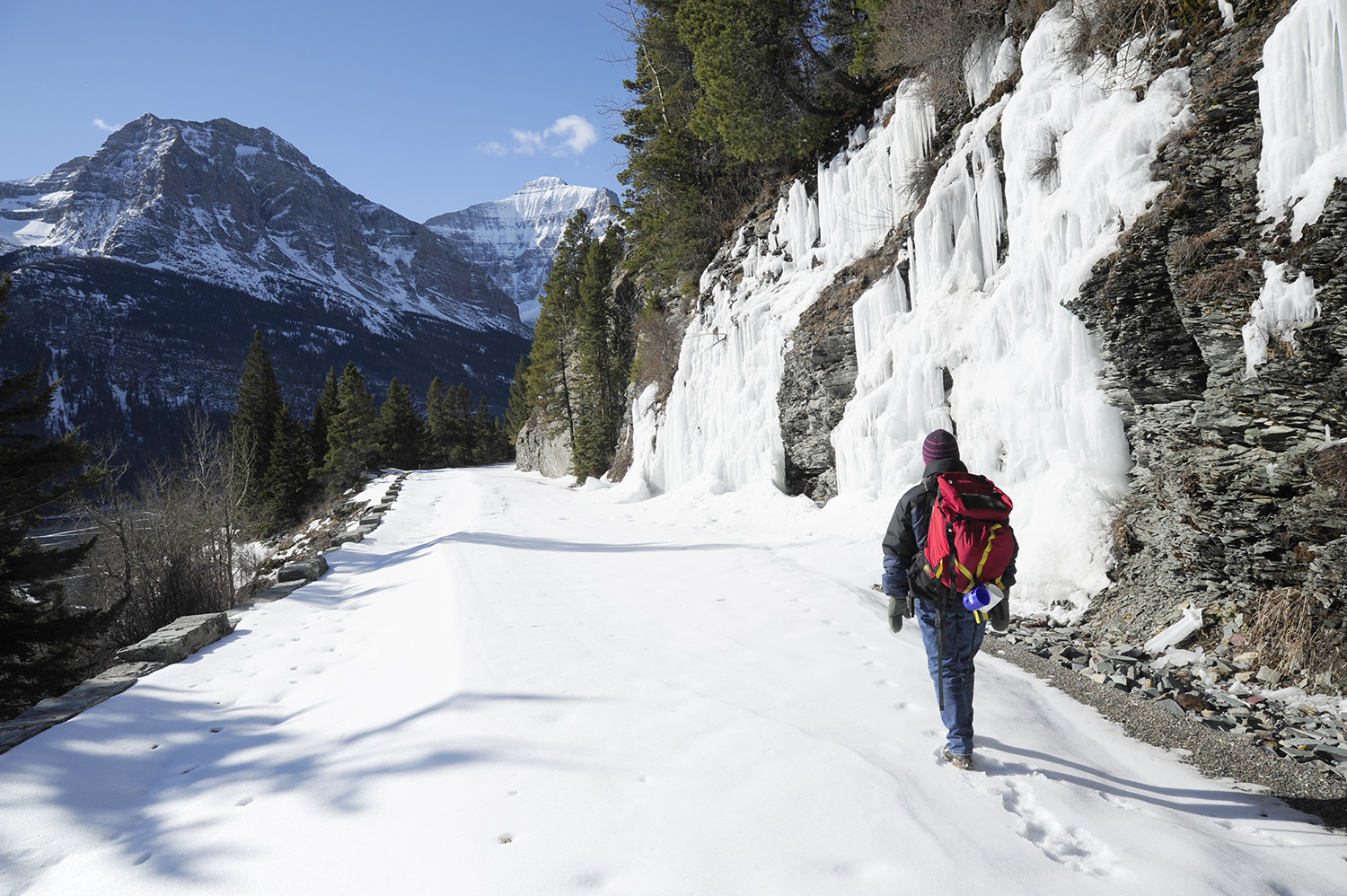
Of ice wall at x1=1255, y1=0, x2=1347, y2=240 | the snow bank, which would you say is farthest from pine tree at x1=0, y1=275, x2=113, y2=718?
ice wall at x1=1255, y1=0, x2=1347, y2=240

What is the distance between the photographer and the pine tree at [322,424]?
39594 mm

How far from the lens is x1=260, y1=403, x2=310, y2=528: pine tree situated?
107 ft

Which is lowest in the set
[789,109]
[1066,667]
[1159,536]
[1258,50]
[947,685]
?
[1066,667]

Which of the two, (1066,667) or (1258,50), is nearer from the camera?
(1066,667)

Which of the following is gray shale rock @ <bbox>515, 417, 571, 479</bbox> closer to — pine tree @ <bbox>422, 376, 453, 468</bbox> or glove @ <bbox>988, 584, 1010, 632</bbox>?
pine tree @ <bbox>422, 376, 453, 468</bbox>

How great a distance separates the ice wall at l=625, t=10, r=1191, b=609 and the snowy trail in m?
2.55

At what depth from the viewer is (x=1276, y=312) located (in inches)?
171

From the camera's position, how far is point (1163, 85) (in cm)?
Answer: 550

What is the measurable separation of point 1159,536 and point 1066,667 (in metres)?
1.63

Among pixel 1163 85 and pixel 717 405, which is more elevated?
pixel 1163 85

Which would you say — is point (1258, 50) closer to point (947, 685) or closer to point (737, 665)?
point (947, 685)

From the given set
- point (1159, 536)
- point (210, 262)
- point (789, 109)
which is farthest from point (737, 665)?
point (210, 262)

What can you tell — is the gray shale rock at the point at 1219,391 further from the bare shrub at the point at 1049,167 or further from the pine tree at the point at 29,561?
the pine tree at the point at 29,561

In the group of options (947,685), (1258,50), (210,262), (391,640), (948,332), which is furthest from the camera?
(210,262)
